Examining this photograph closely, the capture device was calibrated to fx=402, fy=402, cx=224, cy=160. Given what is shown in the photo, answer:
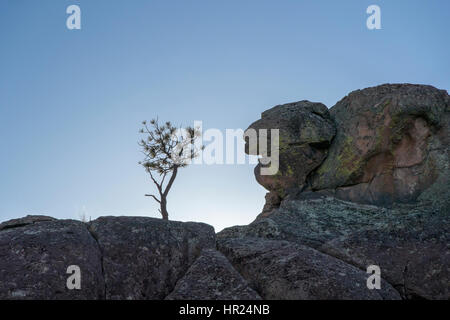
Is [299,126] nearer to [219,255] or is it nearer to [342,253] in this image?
[342,253]

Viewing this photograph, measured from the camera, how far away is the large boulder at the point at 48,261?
22.1 ft

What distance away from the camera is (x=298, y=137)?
1634 cm

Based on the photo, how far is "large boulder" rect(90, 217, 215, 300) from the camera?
7668 mm

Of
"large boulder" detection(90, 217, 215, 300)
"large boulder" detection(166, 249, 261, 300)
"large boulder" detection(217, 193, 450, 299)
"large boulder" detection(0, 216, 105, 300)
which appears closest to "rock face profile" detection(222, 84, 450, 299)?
"large boulder" detection(217, 193, 450, 299)

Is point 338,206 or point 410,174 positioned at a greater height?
point 410,174

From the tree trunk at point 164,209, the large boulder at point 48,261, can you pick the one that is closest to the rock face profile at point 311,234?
the large boulder at point 48,261

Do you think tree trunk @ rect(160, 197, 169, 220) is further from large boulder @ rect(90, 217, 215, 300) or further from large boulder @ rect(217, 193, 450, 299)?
large boulder @ rect(90, 217, 215, 300)

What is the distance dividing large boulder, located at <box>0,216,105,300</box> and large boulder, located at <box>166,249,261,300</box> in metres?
1.53

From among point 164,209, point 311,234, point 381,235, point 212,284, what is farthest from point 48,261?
point 164,209

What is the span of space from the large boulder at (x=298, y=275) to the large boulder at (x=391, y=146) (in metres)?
7.04

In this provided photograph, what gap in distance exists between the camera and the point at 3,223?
371 inches

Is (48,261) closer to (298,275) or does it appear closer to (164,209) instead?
(298,275)
